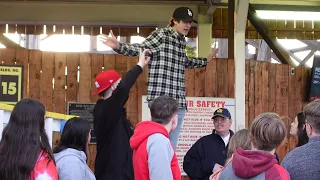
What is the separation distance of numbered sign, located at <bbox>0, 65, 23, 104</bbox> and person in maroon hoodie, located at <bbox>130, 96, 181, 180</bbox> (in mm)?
4419

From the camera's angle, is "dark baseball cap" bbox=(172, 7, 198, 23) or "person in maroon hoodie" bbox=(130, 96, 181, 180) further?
"dark baseball cap" bbox=(172, 7, 198, 23)

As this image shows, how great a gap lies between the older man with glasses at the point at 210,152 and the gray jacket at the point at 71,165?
2402mm

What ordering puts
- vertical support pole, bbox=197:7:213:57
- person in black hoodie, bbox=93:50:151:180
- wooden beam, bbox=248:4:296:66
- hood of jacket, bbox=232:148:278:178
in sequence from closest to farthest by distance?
1. hood of jacket, bbox=232:148:278:178
2. person in black hoodie, bbox=93:50:151:180
3. wooden beam, bbox=248:4:296:66
4. vertical support pole, bbox=197:7:213:57

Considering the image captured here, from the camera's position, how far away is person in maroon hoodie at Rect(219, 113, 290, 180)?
295cm

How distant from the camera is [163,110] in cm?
361

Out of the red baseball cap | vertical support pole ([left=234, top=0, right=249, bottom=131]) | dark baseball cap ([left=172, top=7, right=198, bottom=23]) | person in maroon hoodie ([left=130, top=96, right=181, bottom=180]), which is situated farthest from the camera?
vertical support pole ([left=234, top=0, right=249, bottom=131])

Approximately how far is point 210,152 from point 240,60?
2.65m

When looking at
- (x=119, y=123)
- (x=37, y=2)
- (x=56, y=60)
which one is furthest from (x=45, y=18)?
(x=119, y=123)

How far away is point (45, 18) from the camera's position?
10852 millimetres

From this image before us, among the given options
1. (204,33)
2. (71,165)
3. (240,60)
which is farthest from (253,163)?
(204,33)

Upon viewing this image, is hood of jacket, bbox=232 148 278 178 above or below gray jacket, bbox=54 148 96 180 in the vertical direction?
above

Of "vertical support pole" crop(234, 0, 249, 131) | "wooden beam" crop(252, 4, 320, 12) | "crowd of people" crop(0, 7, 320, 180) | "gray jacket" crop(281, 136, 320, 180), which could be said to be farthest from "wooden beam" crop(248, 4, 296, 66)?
"gray jacket" crop(281, 136, 320, 180)

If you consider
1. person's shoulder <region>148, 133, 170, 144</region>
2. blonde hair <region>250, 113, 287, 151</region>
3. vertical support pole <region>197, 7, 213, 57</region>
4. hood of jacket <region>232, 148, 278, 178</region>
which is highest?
vertical support pole <region>197, 7, 213, 57</region>

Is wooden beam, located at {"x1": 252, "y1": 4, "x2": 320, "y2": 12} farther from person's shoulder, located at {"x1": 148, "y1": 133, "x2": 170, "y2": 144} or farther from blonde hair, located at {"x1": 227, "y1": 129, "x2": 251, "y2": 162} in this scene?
person's shoulder, located at {"x1": 148, "y1": 133, "x2": 170, "y2": 144}
